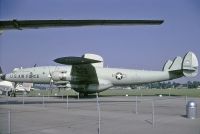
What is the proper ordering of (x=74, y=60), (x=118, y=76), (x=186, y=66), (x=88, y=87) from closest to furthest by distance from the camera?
(x=74, y=60), (x=88, y=87), (x=118, y=76), (x=186, y=66)

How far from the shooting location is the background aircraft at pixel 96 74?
3838 centimetres

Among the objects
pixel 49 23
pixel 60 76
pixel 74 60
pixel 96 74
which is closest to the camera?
pixel 49 23

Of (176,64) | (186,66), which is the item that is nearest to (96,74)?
(176,64)

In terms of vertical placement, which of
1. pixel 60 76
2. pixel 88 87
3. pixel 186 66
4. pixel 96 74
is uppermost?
pixel 186 66

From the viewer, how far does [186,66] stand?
41.7 m

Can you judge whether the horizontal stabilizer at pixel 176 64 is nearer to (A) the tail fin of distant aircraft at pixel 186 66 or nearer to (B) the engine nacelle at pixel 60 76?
(A) the tail fin of distant aircraft at pixel 186 66

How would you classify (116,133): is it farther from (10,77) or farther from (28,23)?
(10,77)

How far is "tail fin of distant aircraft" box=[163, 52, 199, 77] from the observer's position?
41.6 meters

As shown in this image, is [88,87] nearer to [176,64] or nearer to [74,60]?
[74,60]

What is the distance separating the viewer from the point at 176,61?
4369 centimetres

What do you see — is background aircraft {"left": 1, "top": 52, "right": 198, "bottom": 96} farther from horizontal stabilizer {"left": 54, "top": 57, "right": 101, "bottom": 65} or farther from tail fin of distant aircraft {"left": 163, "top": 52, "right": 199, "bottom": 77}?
horizontal stabilizer {"left": 54, "top": 57, "right": 101, "bottom": 65}

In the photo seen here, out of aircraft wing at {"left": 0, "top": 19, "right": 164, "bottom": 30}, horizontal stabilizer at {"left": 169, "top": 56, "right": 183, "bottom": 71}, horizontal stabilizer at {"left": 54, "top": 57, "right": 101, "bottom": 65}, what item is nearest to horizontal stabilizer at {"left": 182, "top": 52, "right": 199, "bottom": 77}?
horizontal stabilizer at {"left": 169, "top": 56, "right": 183, "bottom": 71}

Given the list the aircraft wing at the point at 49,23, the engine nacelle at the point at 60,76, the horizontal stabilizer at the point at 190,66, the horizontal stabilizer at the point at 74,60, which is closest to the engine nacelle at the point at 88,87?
the engine nacelle at the point at 60,76

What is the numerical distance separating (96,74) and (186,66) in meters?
11.8
